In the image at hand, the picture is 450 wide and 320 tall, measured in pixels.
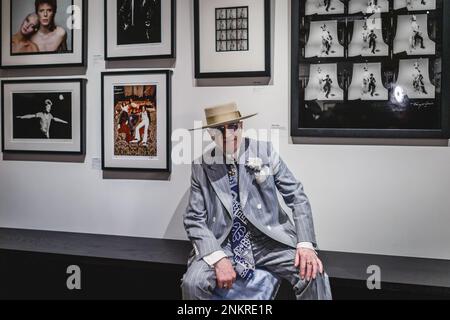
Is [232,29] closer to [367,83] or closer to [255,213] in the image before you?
[367,83]

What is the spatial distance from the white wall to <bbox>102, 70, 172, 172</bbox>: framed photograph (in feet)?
0.25

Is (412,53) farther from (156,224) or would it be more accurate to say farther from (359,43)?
(156,224)

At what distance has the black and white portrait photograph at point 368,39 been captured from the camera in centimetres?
252

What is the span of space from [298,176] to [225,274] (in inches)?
30.8

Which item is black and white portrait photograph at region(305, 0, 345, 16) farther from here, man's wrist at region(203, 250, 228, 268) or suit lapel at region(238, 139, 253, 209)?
man's wrist at region(203, 250, 228, 268)

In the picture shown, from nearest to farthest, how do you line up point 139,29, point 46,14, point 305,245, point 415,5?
point 305,245 → point 415,5 → point 139,29 → point 46,14

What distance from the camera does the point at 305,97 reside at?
2.62 m

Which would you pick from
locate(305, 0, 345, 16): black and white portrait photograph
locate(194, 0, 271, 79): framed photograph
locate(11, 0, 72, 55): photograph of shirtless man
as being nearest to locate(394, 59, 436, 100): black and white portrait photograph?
locate(305, 0, 345, 16): black and white portrait photograph

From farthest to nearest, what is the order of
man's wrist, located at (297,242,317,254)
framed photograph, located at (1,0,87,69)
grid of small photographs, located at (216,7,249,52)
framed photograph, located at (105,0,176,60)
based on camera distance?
framed photograph, located at (1,0,87,69) < framed photograph, located at (105,0,176,60) < grid of small photographs, located at (216,7,249,52) < man's wrist, located at (297,242,317,254)

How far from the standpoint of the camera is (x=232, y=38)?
2703 millimetres

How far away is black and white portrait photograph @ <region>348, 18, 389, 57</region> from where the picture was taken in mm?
2516

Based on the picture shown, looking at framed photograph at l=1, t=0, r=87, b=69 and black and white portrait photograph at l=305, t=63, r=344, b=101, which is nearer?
black and white portrait photograph at l=305, t=63, r=344, b=101

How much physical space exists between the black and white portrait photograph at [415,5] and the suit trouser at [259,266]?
1368 millimetres

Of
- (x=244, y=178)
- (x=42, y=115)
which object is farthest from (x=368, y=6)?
(x=42, y=115)
